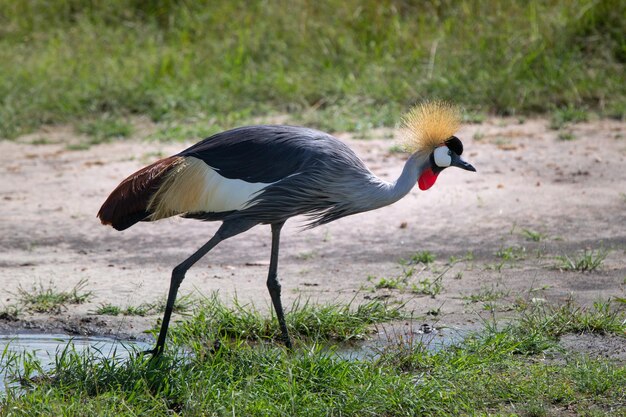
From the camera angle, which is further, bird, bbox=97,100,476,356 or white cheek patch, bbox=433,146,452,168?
white cheek patch, bbox=433,146,452,168

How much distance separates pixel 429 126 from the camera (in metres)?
4.00

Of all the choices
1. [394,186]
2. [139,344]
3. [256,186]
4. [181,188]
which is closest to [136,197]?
[181,188]

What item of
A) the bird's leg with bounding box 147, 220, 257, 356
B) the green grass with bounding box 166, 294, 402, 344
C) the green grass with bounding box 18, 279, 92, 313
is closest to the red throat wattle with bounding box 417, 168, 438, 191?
the green grass with bounding box 166, 294, 402, 344

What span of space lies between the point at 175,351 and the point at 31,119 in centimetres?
444

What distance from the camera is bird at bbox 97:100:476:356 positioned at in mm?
3811

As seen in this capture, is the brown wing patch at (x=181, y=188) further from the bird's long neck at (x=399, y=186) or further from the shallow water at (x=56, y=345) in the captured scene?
the bird's long neck at (x=399, y=186)

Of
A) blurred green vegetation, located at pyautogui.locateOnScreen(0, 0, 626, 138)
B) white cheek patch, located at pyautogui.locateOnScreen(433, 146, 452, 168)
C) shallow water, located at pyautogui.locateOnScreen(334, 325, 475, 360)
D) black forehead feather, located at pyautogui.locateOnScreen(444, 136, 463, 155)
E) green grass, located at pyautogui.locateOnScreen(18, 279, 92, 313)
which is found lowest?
shallow water, located at pyautogui.locateOnScreen(334, 325, 475, 360)

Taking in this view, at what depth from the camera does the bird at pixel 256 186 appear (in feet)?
12.5

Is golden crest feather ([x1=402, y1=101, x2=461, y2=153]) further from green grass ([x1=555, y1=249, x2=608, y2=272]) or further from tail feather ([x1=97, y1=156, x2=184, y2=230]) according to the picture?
green grass ([x1=555, y1=249, x2=608, y2=272])

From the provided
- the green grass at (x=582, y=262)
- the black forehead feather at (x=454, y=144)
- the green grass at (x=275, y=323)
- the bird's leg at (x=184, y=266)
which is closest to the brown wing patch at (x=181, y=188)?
the bird's leg at (x=184, y=266)

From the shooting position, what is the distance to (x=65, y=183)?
6410mm

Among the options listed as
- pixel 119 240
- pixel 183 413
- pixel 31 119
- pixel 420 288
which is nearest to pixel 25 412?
pixel 183 413

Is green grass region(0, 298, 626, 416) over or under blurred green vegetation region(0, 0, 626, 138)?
under

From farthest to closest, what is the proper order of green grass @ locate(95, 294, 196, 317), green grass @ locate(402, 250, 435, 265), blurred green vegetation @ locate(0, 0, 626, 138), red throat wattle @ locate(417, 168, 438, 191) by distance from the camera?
1. blurred green vegetation @ locate(0, 0, 626, 138)
2. green grass @ locate(402, 250, 435, 265)
3. green grass @ locate(95, 294, 196, 317)
4. red throat wattle @ locate(417, 168, 438, 191)
